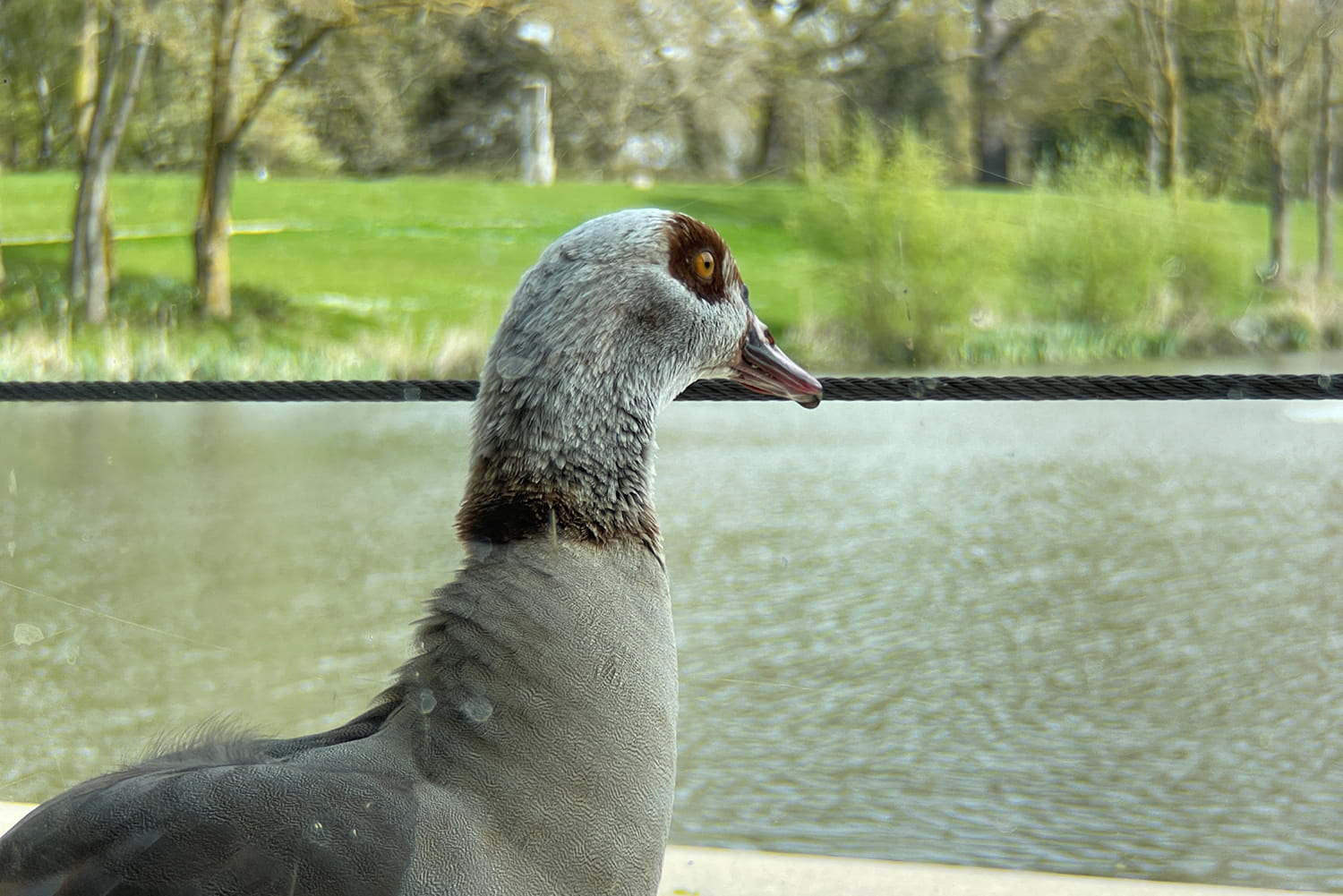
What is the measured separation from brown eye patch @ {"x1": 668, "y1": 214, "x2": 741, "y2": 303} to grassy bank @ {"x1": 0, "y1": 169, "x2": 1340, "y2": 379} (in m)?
7.55

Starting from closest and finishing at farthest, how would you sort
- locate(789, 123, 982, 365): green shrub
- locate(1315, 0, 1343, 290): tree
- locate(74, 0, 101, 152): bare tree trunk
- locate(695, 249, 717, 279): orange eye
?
locate(695, 249, 717, 279): orange eye < locate(789, 123, 982, 365): green shrub < locate(1315, 0, 1343, 290): tree < locate(74, 0, 101, 152): bare tree trunk

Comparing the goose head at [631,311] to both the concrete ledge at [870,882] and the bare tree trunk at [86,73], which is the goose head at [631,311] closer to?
the concrete ledge at [870,882]

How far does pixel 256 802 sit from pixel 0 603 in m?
5.24

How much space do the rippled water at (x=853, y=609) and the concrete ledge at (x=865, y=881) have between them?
26.2 inches

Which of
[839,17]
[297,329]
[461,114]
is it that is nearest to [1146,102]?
[839,17]

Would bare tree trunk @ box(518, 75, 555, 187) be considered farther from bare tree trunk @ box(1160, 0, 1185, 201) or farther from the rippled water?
bare tree trunk @ box(1160, 0, 1185, 201)

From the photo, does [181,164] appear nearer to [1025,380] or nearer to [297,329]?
[297,329]

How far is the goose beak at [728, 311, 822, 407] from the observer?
1.25 m

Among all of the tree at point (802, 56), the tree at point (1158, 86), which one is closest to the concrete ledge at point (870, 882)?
the tree at point (802, 56)

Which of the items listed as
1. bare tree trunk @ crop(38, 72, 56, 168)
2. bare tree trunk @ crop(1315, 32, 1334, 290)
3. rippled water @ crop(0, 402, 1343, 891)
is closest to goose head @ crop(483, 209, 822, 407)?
rippled water @ crop(0, 402, 1343, 891)

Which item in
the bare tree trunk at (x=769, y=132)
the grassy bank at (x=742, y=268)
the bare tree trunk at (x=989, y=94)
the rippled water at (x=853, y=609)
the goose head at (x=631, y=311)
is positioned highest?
the bare tree trunk at (x=989, y=94)

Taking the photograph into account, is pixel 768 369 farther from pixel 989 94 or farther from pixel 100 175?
pixel 100 175


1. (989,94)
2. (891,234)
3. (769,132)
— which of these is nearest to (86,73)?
(769,132)

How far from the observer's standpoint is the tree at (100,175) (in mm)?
10766
